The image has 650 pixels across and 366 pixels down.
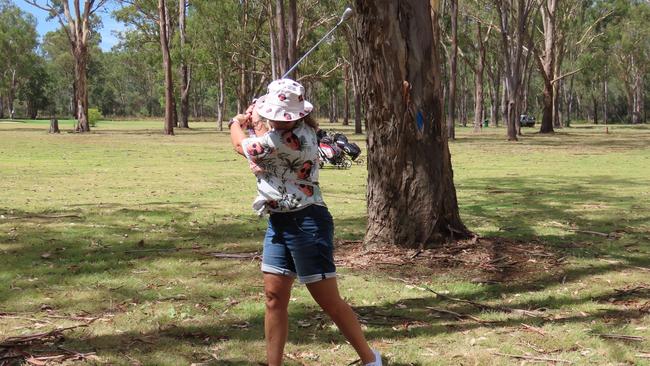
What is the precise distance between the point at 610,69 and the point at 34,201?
77.1 m

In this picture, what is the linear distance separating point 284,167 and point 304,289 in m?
2.26

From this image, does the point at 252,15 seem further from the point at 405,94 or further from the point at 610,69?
the point at 610,69

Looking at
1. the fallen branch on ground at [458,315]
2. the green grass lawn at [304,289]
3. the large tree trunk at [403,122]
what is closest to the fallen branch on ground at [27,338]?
the green grass lawn at [304,289]

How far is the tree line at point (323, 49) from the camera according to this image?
36.2 m

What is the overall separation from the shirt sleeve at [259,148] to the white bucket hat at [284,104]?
0.13 m

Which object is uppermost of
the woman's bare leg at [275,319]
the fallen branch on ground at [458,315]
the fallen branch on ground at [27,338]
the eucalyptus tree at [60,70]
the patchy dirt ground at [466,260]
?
the eucalyptus tree at [60,70]

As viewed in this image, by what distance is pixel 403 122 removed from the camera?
658 centimetres

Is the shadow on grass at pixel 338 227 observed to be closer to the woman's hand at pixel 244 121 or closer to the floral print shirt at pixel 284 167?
the floral print shirt at pixel 284 167

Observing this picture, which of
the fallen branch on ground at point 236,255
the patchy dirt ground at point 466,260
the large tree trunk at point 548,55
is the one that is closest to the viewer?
the patchy dirt ground at point 466,260

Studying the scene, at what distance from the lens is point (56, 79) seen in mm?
103438

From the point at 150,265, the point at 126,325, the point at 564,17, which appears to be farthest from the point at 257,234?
the point at 564,17

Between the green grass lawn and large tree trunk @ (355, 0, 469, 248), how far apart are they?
448 millimetres

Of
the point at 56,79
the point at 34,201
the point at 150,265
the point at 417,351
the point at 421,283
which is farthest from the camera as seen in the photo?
the point at 56,79

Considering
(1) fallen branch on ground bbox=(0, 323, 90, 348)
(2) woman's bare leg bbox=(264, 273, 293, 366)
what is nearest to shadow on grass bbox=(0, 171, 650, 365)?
(1) fallen branch on ground bbox=(0, 323, 90, 348)
